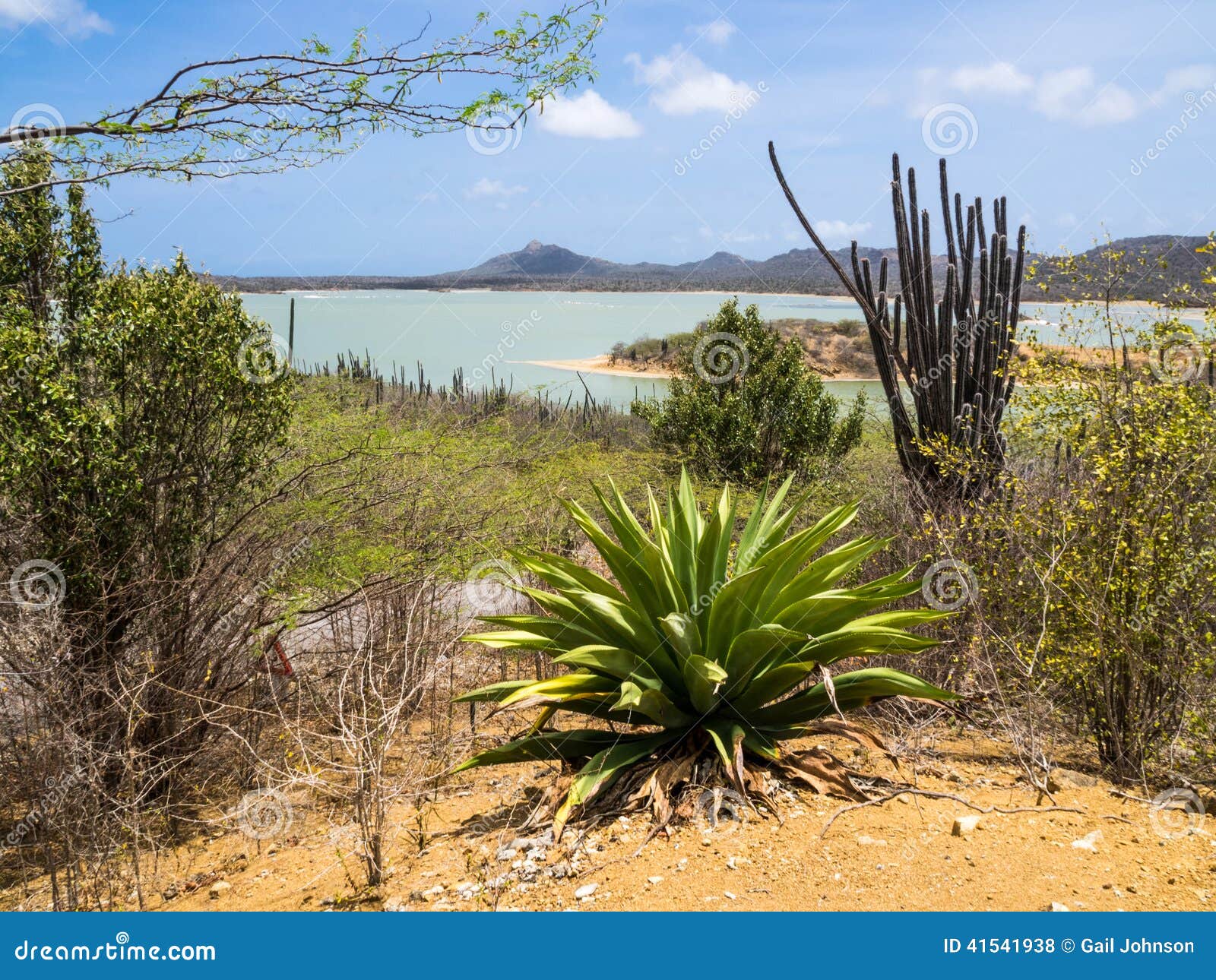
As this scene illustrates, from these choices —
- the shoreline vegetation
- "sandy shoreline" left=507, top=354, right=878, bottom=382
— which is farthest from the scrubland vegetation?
"sandy shoreline" left=507, top=354, right=878, bottom=382

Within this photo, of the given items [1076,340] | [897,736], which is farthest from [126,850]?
[1076,340]

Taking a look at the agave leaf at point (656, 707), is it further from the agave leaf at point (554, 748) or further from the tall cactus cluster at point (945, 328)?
the tall cactus cluster at point (945, 328)

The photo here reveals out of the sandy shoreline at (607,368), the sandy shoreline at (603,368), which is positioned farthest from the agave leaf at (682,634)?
the sandy shoreline at (603,368)

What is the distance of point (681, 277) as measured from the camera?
8594 centimetres

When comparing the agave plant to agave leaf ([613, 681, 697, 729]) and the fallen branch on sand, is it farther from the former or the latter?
the fallen branch on sand

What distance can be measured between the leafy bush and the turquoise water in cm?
268

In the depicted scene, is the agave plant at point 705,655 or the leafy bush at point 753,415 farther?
the leafy bush at point 753,415

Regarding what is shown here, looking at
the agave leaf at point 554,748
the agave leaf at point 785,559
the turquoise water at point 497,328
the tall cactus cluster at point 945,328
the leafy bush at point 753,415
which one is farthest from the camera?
the turquoise water at point 497,328

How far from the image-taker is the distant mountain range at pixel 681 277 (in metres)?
5.57

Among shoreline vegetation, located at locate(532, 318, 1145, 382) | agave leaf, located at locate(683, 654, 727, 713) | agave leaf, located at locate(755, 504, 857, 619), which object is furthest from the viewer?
shoreline vegetation, located at locate(532, 318, 1145, 382)

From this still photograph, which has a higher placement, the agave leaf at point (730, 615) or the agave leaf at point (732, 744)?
the agave leaf at point (730, 615)

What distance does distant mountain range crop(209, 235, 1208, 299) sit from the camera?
5.57 meters

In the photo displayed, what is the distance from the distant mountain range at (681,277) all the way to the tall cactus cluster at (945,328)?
65cm

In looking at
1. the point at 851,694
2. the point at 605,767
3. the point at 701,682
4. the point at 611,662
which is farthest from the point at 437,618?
the point at 851,694
